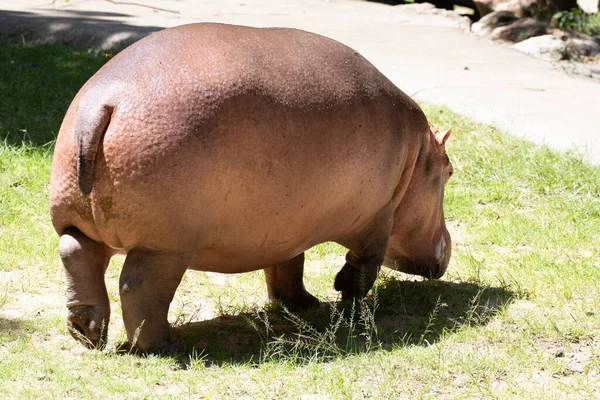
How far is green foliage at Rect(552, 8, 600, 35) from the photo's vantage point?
47.8 feet

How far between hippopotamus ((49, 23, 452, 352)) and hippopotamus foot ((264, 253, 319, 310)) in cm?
45

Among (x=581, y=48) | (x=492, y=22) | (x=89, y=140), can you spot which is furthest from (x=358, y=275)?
(x=492, y=22)

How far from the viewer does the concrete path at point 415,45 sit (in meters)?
8.79

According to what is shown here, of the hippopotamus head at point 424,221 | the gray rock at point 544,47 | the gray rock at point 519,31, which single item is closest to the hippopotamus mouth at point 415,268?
the hippopotamus head at point 424,221

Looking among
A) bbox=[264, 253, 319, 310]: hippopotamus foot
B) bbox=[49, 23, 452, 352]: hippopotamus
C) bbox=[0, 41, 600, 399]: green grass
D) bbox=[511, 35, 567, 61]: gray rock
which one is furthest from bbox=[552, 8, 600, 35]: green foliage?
bbox=[49, 23, 452, 352]: hippopotamus

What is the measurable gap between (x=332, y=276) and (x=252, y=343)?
4.20 feet

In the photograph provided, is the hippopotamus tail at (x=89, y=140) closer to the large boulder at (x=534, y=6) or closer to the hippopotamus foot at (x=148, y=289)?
the hippopotamus foot at (x=148, y=289)

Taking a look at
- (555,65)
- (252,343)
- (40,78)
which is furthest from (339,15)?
(252,343)

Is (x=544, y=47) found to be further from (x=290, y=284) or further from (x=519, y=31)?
(x=290, y=284)

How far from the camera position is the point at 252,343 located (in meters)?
4.71

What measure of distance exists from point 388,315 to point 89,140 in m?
2.09

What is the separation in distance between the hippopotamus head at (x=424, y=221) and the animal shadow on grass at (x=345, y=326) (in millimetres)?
130

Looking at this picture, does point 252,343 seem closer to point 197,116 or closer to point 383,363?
point 383,363

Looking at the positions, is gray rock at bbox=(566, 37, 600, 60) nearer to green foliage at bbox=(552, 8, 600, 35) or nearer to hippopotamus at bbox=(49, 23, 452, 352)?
green foliage at bbox=(552, 8, 600, 35)
